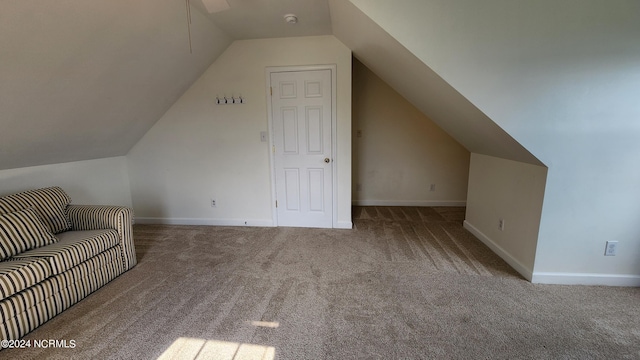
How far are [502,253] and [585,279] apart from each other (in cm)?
58

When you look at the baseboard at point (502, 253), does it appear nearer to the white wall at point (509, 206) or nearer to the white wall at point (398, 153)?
the white wall at point (509, 206)

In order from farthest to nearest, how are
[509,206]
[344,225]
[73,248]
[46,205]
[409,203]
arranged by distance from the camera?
[409,203] → [344,225] → [509,206] → [46,205] → [73,248]

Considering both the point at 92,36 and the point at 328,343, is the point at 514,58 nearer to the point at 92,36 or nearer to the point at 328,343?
the point at 328,343

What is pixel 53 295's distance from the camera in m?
1.76

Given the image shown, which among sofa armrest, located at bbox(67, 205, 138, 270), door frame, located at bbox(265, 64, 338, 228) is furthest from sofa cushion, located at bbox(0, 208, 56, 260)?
door frame, located at bbox(265, 64, 338, 228)

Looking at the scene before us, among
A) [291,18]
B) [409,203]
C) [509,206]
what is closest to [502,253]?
[509,206]

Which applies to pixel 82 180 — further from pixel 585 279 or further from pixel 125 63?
pixel 585 279

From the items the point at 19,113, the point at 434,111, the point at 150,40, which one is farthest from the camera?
the point at 434,111

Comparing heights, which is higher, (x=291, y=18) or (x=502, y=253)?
(x=291, y=18)

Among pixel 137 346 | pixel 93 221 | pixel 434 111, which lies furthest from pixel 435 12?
pixel 93 221

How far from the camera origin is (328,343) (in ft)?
5.05

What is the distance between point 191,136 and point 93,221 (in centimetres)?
155

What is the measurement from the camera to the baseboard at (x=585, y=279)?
206 centimetres

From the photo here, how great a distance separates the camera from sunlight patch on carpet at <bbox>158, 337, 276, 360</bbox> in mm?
1462
